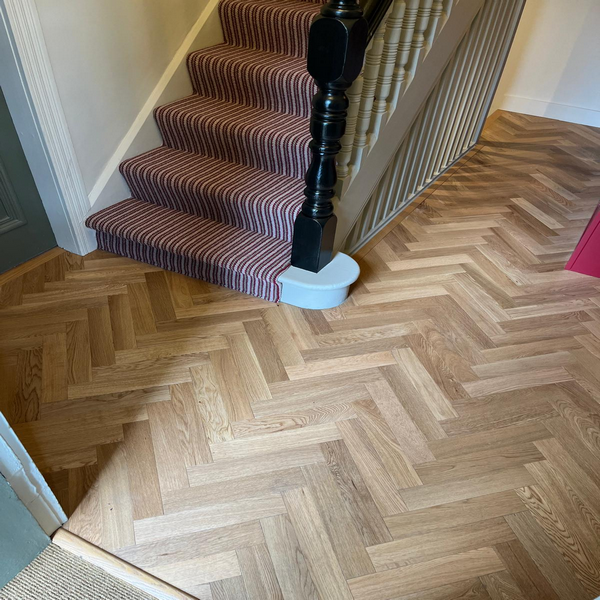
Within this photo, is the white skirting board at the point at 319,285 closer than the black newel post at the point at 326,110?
No

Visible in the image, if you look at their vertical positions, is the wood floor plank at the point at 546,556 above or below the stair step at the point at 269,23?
below

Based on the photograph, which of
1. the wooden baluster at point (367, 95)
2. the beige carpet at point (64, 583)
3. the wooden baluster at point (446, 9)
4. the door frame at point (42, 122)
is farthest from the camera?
the wooden baluster at point (446, 9)

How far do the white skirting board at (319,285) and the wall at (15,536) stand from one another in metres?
1.14

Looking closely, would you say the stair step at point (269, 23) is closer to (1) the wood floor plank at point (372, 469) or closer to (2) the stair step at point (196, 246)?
(2) the stair step at point (196, 246)

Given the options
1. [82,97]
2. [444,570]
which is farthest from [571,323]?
[82,97]

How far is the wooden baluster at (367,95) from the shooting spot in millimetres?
1768

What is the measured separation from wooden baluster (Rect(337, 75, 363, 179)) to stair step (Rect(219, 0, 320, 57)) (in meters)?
0.69

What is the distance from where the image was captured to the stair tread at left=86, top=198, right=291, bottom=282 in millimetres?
1988

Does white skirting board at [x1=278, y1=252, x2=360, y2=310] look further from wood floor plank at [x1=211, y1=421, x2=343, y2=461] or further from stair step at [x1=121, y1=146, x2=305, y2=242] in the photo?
wood floor plank at [x1=211, y1=421, x2=343, y2=461]

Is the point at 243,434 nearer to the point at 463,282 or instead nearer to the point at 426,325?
the point at 426,325

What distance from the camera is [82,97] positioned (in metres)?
1.98

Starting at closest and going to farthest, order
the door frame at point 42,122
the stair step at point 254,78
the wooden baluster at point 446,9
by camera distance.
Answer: the door frame at point 42,122
the wooden baluster at point 446,9
the stair step at point 254,78

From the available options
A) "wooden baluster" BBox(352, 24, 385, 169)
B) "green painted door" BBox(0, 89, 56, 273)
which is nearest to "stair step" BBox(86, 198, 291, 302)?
"green painted door" BBox(0, 89, 56, 273)

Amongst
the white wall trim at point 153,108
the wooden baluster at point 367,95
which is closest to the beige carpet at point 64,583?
the white wall trim at point 153,108
